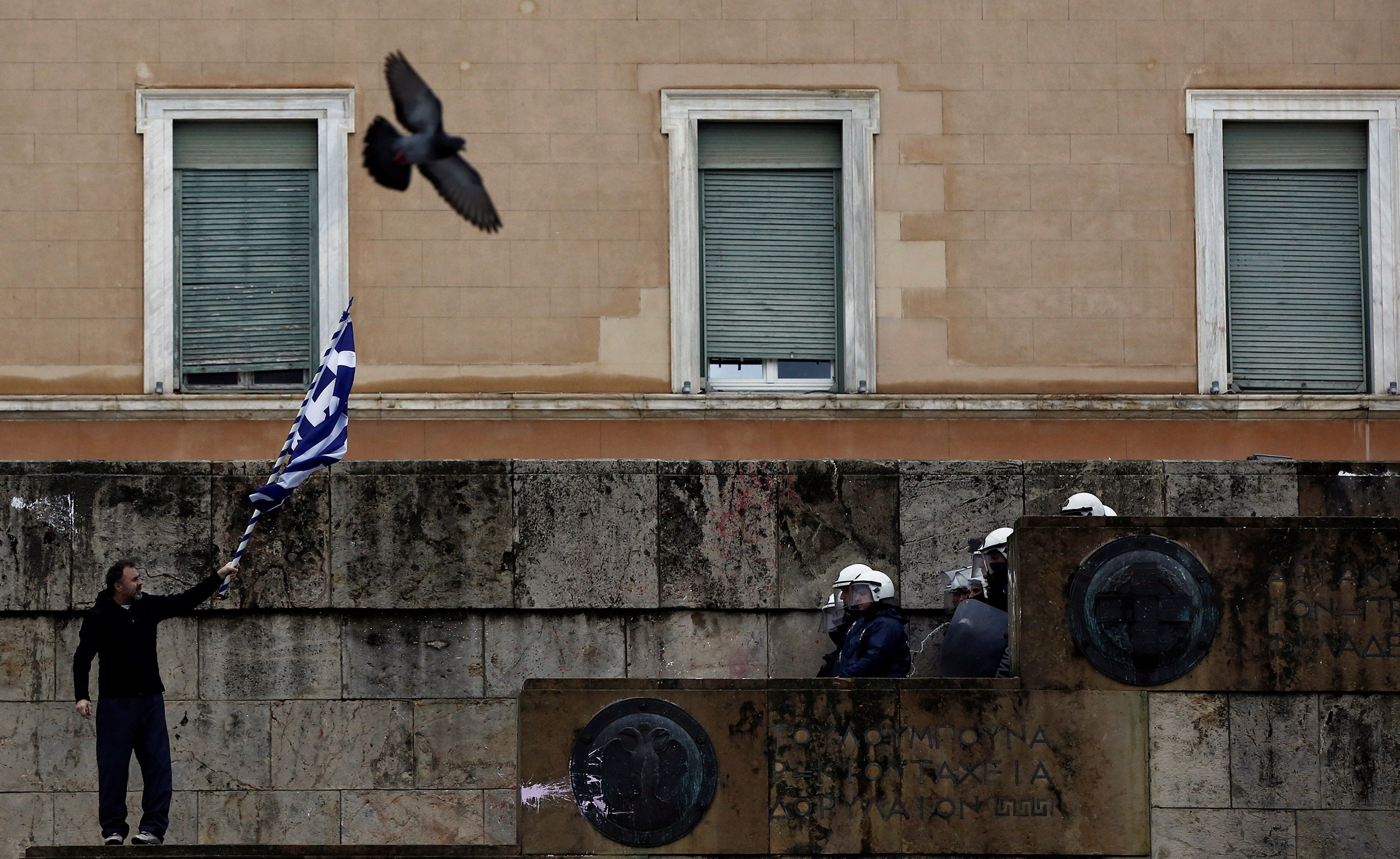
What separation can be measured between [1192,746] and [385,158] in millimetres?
7963

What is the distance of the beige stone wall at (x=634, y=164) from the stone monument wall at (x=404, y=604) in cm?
485

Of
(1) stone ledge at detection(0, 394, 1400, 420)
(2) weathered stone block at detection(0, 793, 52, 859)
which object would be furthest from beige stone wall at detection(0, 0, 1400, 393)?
(2) weathered stone block at detection(0, 793, 52, 859)

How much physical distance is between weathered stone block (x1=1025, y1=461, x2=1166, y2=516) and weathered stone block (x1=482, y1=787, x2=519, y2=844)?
3.52 m

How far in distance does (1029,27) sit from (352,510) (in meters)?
8.18

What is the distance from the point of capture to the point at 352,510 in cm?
1123

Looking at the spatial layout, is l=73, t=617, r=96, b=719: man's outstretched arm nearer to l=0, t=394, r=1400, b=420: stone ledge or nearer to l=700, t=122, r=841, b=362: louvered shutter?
l=0, t=394, r=1400, b=420: stone ledge

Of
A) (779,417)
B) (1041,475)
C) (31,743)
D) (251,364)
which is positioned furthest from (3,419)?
(1041,475)

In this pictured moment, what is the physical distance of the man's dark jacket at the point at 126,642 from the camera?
10.0 meters

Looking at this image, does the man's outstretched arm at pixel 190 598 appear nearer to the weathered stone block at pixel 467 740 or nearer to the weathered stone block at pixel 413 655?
the weathered stone block at pixel 413 655

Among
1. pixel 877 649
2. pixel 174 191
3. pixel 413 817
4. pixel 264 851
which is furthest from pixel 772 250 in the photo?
pixel 264 851

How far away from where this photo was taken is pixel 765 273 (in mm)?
16484

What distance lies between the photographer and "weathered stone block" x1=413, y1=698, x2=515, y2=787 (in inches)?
440

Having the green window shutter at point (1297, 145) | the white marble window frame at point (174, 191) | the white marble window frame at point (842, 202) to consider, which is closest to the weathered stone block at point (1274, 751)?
the white marble window frame at point (842, 202)

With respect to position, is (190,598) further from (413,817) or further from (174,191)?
(174,191)
